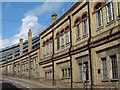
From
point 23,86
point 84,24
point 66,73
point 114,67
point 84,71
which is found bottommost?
point 23,86

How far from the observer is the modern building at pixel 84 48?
70.2ft

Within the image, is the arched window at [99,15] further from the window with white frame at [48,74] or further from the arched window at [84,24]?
the window with white frame at [48,74]

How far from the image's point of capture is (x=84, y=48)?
2691cm

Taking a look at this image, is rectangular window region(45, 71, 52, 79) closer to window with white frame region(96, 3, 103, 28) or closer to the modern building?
the modern building

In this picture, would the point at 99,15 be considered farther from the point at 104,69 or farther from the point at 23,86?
the point at 23,86

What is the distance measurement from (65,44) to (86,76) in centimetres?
806

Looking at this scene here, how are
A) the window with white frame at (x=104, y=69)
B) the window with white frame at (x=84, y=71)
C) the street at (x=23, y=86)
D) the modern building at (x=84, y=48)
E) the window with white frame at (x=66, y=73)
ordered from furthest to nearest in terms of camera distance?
the window with white frame at (x=66, y=73)
the street at (x=23, y=86)
the window with white frame at (x=84, y=71)
the window with white frame at (x=104, y=69)
the modern building at (x=84, y=48)

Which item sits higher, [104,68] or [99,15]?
[99,15]

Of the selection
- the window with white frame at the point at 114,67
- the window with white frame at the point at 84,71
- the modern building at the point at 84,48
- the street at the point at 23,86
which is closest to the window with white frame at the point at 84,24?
the modern building at the point at 84,48

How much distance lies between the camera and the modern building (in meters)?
21.4

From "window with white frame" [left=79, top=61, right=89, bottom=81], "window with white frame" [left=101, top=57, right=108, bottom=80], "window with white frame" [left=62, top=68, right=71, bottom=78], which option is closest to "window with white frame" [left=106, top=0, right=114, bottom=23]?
"window with white frame" [left=101, top=57, right=108, bottom=80]

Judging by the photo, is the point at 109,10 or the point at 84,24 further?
the point at 84,24

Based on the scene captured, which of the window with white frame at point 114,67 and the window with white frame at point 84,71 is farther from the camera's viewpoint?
the window with white frame at point 84,71

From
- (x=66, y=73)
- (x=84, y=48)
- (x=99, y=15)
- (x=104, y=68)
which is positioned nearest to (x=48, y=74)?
(x=66, y=73)
